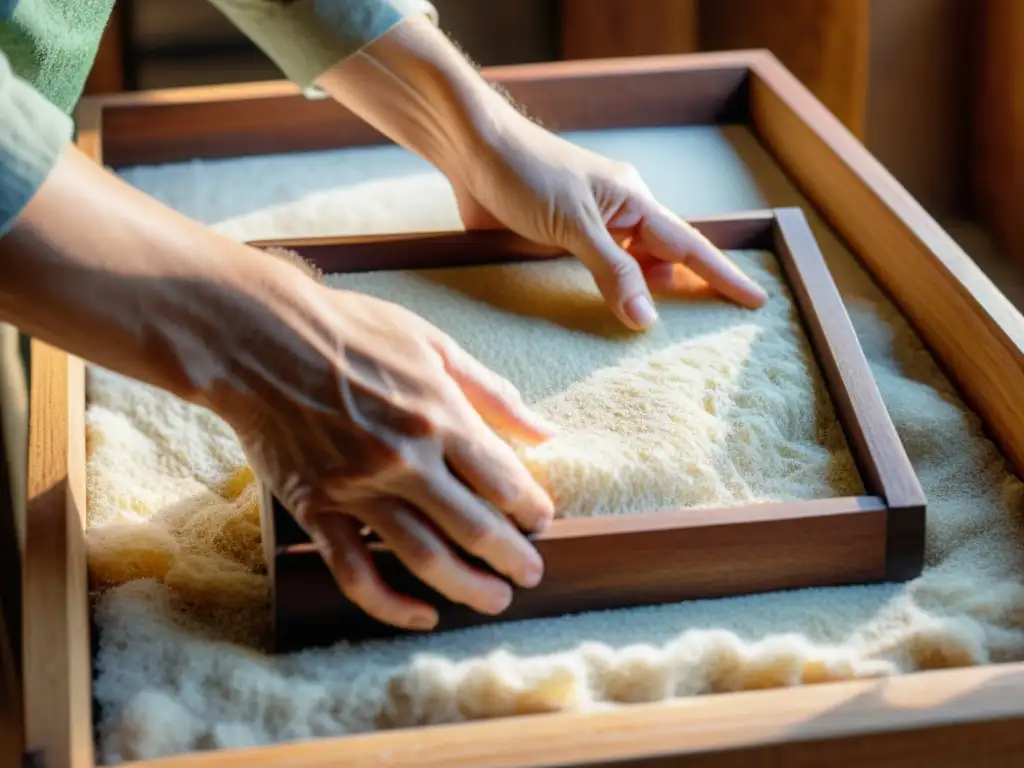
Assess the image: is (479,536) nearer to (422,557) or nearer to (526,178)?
(422,557)

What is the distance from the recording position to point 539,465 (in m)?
0.64

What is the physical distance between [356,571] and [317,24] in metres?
0.45

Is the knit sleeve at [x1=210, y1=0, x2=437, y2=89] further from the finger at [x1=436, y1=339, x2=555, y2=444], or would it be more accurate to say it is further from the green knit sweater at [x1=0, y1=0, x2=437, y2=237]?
the finger at [x1=436, y1=339, x2=555, y2=444]

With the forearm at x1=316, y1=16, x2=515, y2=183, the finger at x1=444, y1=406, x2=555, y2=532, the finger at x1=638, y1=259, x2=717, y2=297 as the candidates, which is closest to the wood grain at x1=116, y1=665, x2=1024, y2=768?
the finger at x1=444, y1=406, x2=555, y2=532

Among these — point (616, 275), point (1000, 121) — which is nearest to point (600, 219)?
point (616, 275)

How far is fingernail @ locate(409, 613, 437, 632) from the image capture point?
0.60 metres

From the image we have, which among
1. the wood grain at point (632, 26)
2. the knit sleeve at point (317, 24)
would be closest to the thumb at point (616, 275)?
the knit sleeve at point (317, 24)

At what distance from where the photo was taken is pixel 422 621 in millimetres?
600

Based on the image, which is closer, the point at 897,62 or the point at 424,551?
the point at 424,551

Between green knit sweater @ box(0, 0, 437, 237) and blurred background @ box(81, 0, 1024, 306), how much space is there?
751mm

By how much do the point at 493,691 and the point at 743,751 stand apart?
12 centimetres

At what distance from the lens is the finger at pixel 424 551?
58cm

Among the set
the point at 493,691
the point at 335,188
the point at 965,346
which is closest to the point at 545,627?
the point at 493,691

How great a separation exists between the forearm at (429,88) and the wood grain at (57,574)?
0.29m
